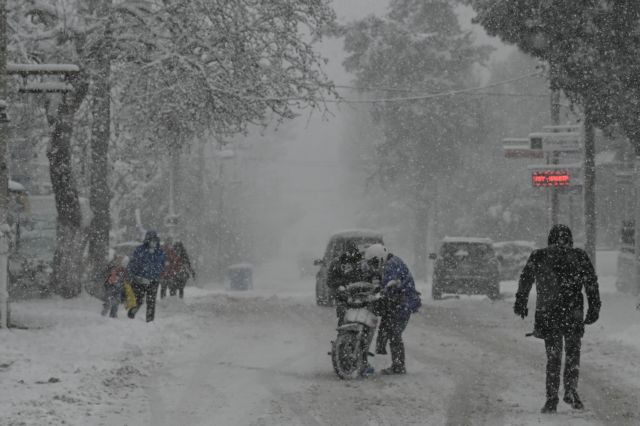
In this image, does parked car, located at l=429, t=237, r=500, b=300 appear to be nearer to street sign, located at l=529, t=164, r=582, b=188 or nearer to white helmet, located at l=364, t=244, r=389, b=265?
Answer: street sign, located at l=529, t=164, r=582, b=188

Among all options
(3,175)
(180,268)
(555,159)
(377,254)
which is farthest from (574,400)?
(555,159)

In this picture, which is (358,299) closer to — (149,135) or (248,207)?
(149,135)

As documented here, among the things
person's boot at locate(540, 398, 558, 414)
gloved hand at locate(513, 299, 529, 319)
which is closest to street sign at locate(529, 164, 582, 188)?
gloved hand at locate(513, 299, 529, 319)

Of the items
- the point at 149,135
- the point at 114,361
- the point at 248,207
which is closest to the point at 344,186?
the point at 248,207

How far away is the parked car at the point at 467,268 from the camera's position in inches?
1119

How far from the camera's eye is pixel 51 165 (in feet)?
81.6

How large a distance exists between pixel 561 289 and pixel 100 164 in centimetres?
1779

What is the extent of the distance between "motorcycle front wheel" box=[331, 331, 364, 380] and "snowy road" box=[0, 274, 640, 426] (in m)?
0.18

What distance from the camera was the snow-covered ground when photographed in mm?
9961

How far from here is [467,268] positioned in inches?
1123

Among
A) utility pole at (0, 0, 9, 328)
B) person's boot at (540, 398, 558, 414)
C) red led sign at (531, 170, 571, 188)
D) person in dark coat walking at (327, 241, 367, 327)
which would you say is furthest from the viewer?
red led sign at (531, 170, 571, 188)

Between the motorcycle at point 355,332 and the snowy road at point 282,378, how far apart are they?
0.24 meters

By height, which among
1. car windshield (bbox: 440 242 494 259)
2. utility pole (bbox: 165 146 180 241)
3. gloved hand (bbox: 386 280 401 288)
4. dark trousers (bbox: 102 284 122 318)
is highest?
utility pole (bbox: 165 146 180 241)

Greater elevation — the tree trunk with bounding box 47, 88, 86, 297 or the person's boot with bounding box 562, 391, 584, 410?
the tree trunk with bounding box 47, 88, 86, 297
